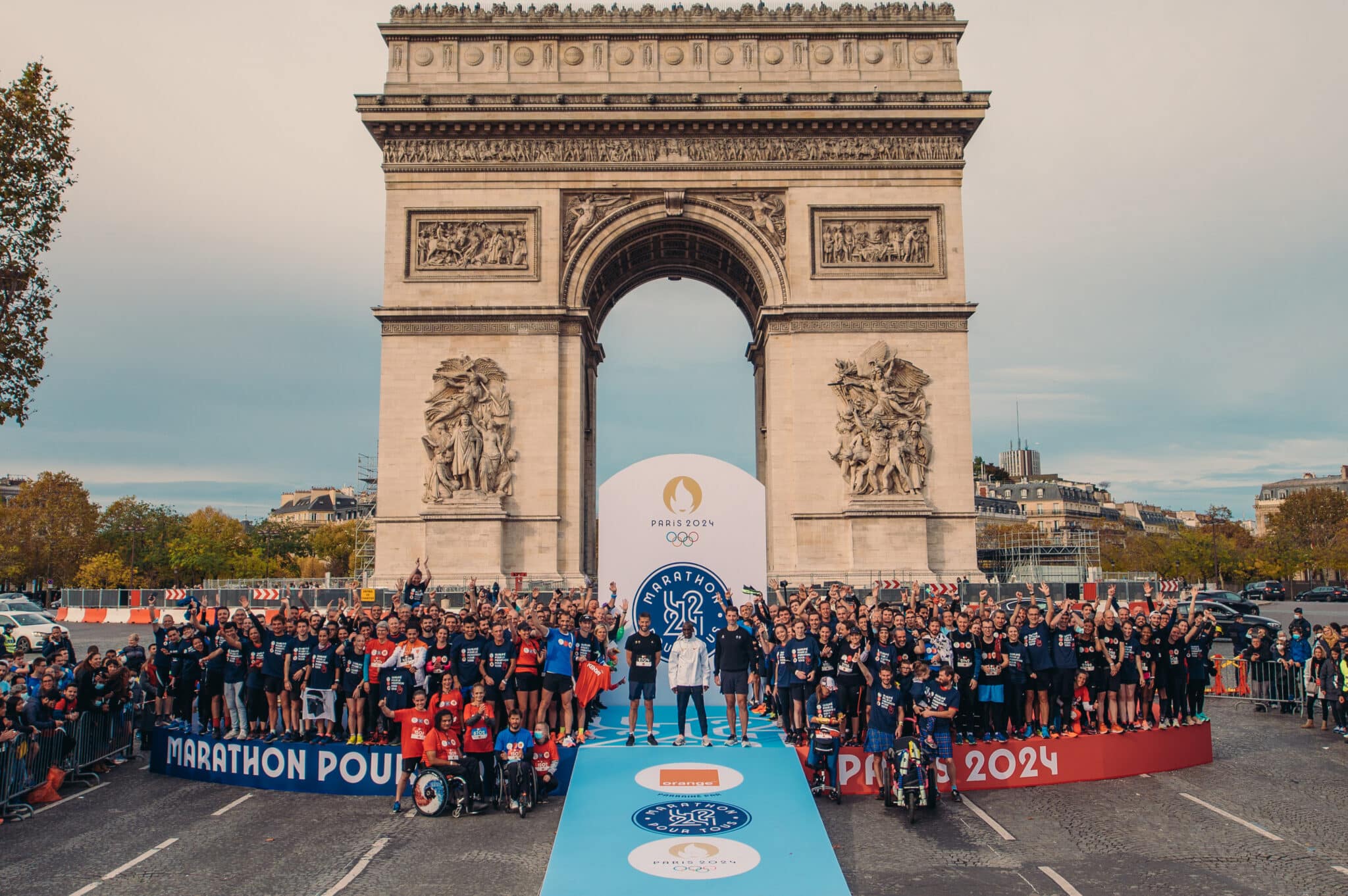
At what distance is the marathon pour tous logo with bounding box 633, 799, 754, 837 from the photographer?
353 inches

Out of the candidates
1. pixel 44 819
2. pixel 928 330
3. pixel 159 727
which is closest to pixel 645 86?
pixel 928 330

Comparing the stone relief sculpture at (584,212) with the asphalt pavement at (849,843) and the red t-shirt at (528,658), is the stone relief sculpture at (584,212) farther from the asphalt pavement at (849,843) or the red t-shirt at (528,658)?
the asphalt pavement at (849,843)

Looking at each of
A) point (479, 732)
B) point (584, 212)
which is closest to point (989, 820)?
point (479, 732)

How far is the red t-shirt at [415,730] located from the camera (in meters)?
11.3

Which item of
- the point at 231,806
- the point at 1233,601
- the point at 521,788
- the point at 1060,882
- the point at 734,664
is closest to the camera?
the point at 1060,882

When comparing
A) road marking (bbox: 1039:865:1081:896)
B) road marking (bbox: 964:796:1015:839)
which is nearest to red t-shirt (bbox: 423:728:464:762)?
road marking (bbox: 964:796:1015:839)

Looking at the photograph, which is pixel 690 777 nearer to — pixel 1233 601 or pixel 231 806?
pixel 231 806

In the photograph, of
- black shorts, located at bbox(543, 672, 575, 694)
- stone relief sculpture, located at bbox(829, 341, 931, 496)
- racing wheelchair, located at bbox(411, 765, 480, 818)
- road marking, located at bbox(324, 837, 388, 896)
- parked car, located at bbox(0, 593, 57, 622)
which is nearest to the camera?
road marking, located at bbox(324, 837, 388, 896)

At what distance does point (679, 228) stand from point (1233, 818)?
77.5ft

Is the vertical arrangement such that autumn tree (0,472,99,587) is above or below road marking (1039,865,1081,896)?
above

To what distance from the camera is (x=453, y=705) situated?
37.2 feet

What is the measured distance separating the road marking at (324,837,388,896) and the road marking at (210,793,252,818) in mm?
2588

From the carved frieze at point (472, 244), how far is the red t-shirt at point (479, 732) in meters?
19.9

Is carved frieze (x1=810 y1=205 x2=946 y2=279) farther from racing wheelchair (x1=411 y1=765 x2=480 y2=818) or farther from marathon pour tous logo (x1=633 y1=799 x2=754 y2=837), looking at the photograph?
marathon pour tous logo (x1=633 y1=799 x2=754 y2=837)
